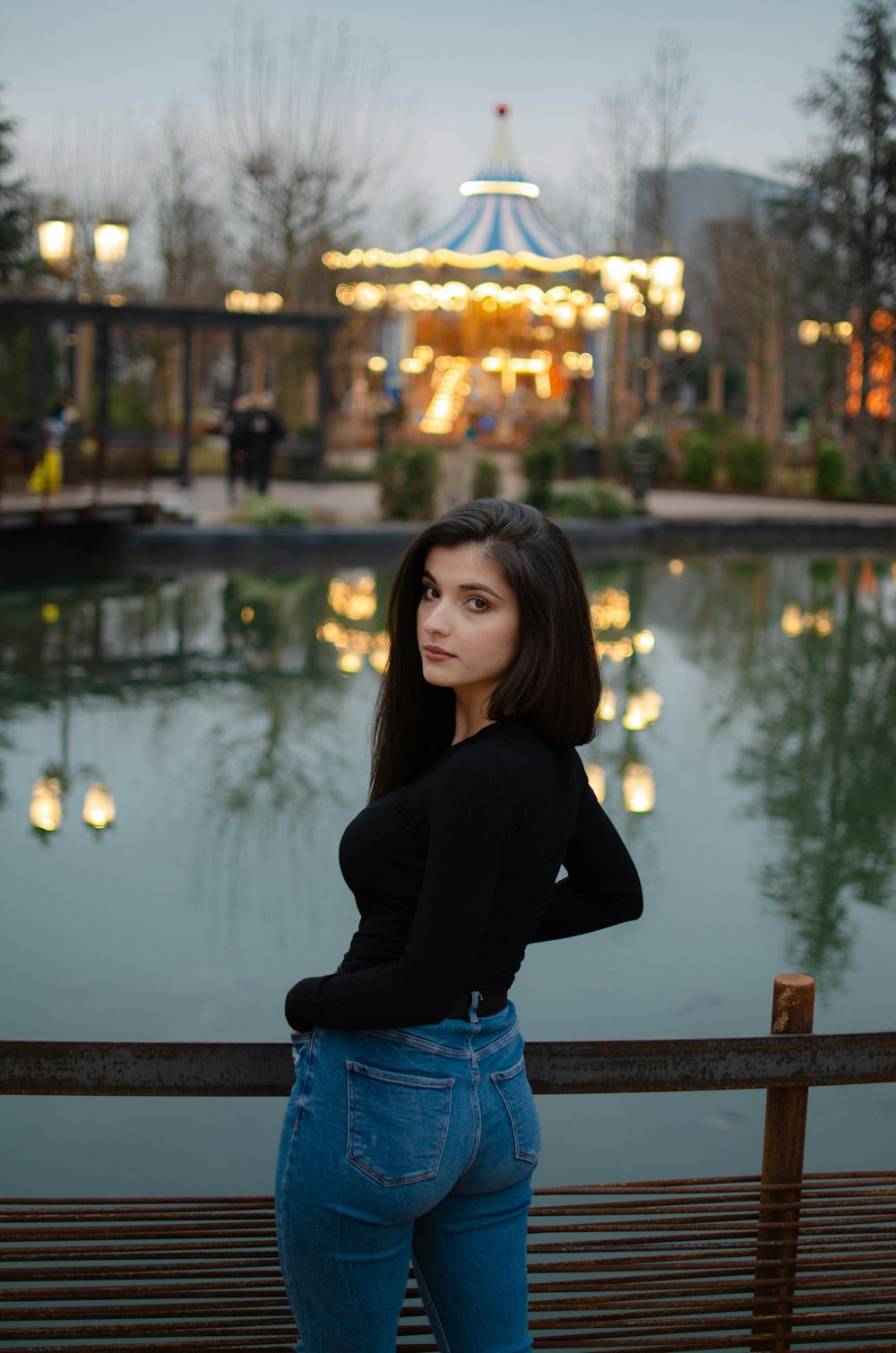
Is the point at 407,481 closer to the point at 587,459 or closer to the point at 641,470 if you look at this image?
the point at 641,470

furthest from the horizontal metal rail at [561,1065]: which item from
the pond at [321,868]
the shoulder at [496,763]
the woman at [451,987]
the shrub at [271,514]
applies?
the shrub at [271,514]

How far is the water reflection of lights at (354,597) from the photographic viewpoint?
14.0 meters

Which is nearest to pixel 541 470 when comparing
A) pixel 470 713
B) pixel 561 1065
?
pixel 561 1065

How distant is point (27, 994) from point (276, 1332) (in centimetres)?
288

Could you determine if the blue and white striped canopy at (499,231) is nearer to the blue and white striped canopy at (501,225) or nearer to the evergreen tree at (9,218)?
the blue and white striped canopy at (501,225)

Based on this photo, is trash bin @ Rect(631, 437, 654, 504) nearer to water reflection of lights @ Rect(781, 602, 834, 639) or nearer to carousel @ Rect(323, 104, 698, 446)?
carousel @ Rect(323, 104, 698, 446)

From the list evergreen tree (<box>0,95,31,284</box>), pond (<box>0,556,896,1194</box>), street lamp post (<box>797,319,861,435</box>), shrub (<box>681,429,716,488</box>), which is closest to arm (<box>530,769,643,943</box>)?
pond (<box>0,556,896,1194</box>)

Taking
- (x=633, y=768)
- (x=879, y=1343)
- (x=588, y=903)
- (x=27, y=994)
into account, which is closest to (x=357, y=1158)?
(x=588, y=903)

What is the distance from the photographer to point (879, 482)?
27531 mm

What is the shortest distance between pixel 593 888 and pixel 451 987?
1.45 feet

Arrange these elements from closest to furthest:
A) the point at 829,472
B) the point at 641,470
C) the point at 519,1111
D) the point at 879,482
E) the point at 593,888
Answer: the point at 519,1111 → the point at 593,888 → the point at 641,470 → the point at 879,482 → the point at 829,472

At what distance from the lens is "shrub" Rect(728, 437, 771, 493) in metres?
28.1

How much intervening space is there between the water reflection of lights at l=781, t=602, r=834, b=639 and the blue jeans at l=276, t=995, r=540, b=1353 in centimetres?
1179

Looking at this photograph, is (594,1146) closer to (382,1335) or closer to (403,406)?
(382,1335)
